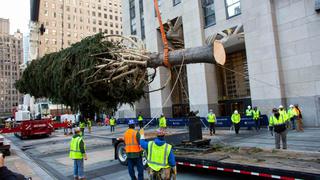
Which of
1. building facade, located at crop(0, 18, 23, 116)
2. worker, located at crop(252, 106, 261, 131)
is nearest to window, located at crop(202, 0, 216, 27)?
worker, located at crop(252, 106, 261, 131)

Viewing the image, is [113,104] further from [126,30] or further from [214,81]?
[126,30]

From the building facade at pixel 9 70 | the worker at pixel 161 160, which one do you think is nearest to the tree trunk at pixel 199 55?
the worker at pixel 161 160

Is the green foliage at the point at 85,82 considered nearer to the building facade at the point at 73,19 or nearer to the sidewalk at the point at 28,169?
the sidewalk at the point at 28,169

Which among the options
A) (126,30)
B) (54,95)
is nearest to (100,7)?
(126,30)

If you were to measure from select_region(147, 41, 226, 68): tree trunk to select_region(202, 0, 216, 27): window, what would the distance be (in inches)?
702

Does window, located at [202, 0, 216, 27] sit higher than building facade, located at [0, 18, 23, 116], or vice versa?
building facade, located at [0, 18, 23, 116]

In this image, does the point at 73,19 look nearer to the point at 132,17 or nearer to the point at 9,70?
the point at 9,70

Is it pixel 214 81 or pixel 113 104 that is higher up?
pixel 214 81

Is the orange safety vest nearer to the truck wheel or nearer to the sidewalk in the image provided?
the truck wheel

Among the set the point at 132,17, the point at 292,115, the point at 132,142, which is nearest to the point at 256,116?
the point at 292,115

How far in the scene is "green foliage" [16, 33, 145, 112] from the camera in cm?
973

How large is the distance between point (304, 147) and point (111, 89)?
27.7ft

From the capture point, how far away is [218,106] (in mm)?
27266

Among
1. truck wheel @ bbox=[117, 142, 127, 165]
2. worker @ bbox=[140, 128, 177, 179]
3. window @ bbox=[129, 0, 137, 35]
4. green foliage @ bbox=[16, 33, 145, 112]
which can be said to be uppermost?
window @ bbox=[129, 0, 137, 35]
